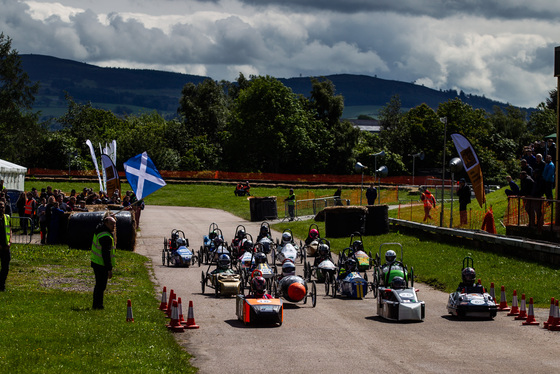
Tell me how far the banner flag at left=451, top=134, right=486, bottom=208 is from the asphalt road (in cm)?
634

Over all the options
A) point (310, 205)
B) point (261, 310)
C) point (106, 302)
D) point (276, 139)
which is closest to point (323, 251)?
point (261, 310)

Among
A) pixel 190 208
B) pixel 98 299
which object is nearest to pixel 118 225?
pixel 98 299

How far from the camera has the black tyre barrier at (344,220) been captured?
33.5 m

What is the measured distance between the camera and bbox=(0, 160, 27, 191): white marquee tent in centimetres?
4338

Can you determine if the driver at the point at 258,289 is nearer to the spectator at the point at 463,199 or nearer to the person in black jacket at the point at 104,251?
the person in black jacket at the point at 104,251

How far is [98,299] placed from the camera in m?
15.9

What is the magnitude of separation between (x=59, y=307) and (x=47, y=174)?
6283cm

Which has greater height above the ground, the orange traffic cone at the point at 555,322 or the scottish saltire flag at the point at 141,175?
the scottish saltire flag at the point at 141,175

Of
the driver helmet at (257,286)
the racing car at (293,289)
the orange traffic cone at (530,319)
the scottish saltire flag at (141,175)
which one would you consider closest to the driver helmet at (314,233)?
the scottish saltire flag at (141,175)

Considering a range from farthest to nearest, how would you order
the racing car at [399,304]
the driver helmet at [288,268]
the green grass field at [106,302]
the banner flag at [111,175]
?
the banner flag at [111,175]
the driver helmet at [288,268]
the racing car at [399,304]
the green grass field at [106,302]

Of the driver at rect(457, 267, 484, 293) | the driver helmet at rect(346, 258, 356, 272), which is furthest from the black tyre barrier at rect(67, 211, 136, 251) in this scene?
the driver at rect(457, 267, 484, 293)

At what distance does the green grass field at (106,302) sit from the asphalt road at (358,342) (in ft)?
2.88

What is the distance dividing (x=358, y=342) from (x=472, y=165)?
40.9ft

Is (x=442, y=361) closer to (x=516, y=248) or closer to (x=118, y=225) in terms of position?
(x=516, y=248)
